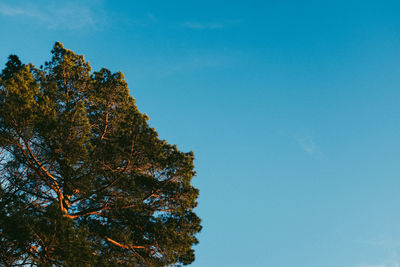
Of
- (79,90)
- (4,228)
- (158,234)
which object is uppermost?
(79,90)

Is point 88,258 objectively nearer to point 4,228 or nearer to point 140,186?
point 4,228

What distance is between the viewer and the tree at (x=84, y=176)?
11.3m

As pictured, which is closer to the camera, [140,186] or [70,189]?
[70,189]

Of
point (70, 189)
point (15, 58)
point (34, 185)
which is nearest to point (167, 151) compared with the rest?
point (70, 189)

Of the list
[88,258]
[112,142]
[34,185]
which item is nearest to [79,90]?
[112,142]

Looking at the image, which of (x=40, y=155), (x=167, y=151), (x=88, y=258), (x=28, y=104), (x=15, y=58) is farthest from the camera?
(x=15, y=58)

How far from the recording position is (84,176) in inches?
535

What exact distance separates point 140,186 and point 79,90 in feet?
17.9

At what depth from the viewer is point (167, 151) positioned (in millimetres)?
15711

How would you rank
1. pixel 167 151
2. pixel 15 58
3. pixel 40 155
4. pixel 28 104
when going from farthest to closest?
pixel 15 58
pixel 167 151
pixel 40 155
pixel 28 104

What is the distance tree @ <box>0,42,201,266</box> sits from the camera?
11336 mm

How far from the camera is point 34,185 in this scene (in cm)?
1461

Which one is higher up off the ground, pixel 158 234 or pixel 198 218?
pixel 198 218

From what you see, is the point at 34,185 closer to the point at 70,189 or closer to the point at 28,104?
the point at 70,189
